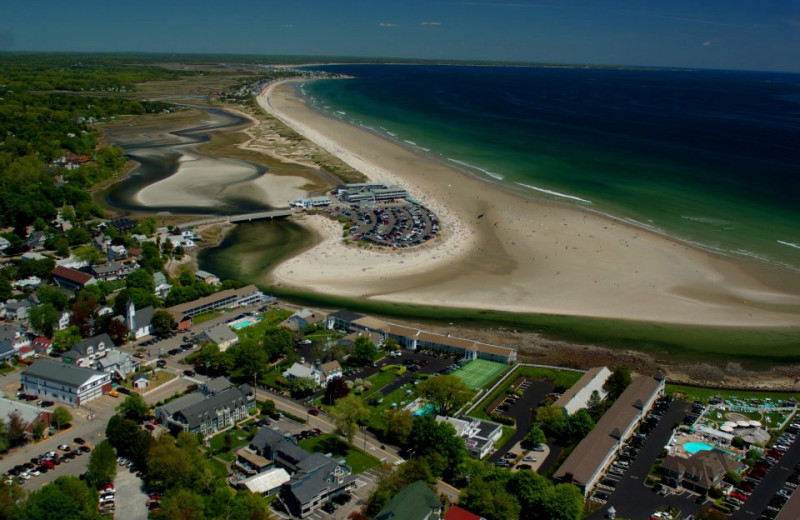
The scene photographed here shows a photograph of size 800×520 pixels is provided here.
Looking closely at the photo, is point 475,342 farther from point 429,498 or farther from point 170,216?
point 170,216

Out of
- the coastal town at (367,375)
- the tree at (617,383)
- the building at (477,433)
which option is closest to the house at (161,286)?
the coastal town at (367,375)

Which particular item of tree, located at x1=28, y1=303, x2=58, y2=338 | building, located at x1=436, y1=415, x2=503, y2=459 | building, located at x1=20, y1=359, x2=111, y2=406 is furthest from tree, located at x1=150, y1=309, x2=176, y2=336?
building, located at x1=436, y1=415, x2=503, y2=459

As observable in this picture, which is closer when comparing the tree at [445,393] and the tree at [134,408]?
the tree at [134,408]

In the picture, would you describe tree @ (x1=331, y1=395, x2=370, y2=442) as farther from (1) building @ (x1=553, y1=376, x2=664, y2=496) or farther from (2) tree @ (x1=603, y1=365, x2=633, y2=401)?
(2) tree @ (x1=603, y1=365, x2=633, y2=401)

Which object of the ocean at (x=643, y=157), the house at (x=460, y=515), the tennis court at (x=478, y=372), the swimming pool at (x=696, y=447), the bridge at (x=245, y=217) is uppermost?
the ocean at (x=643, y=157)

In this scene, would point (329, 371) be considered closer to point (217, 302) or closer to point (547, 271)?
point (217, 302)

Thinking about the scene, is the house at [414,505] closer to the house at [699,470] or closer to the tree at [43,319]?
the house at [699,470]

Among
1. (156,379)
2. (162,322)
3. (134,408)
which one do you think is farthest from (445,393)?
(162,322)
